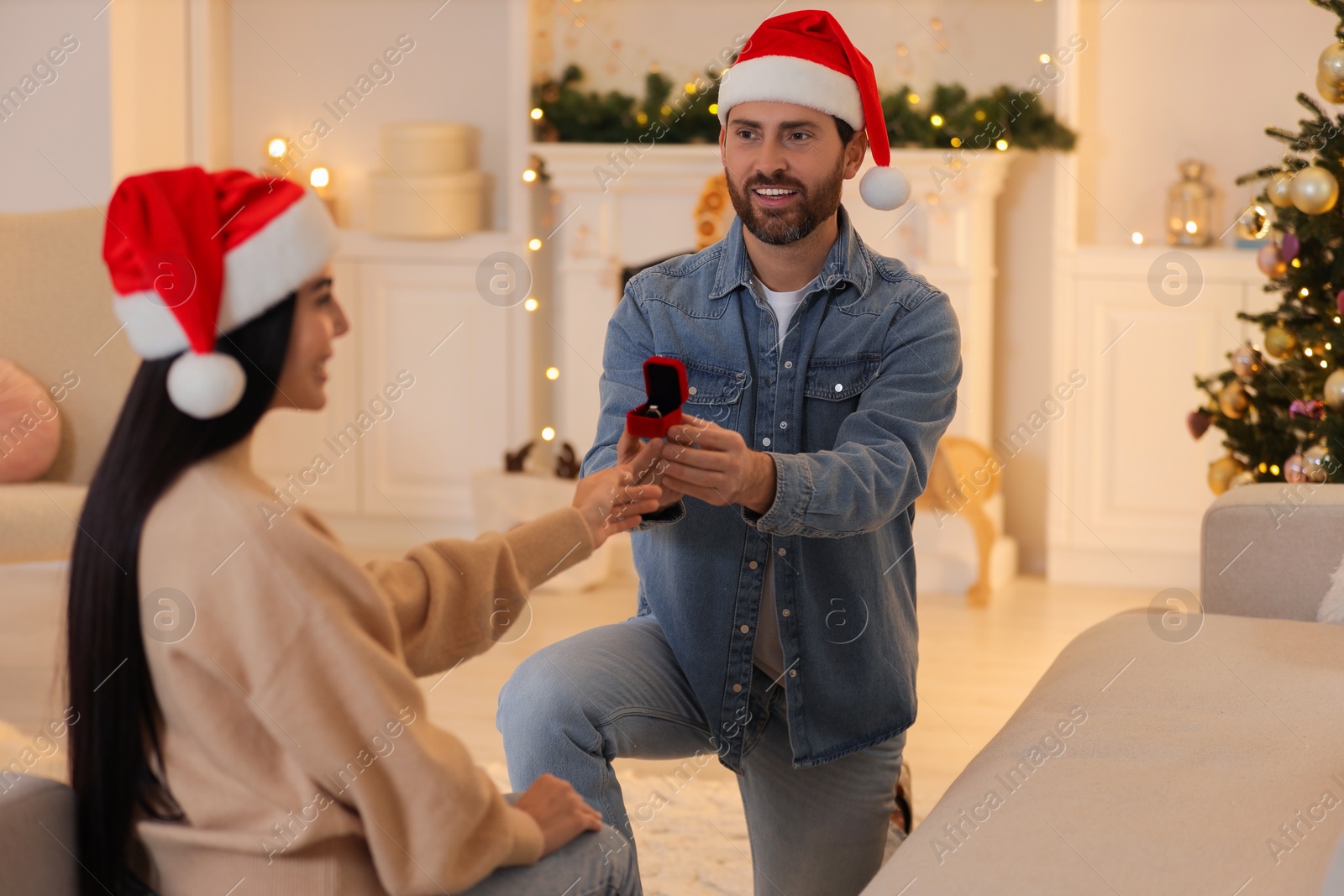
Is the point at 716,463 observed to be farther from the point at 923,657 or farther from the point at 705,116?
the point at 705,116

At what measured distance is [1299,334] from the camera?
2883 mm

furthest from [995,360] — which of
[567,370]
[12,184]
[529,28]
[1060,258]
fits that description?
[12,184]

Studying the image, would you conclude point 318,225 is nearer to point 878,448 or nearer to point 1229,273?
point 878,448

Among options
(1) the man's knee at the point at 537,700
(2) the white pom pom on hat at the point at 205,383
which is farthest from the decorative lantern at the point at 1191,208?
(2) the white pom pom on hat at the point at 205,383

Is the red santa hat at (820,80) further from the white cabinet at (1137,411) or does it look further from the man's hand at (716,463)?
the white cabinet at (1137,411)

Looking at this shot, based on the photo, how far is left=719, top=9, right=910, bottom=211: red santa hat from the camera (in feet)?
6.20

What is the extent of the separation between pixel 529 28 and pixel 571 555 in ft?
10.8

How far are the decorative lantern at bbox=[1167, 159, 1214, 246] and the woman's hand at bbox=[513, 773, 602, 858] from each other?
3.28 meters

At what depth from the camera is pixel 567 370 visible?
451 centimetres

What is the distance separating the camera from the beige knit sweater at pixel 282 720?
1073 mm

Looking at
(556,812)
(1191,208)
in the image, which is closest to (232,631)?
(556,812)

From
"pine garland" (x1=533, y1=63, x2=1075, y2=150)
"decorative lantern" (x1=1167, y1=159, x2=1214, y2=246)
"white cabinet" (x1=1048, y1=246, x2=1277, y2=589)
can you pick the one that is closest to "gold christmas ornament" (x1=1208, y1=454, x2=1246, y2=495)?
"white cabinet" (x1=1048, y1=246, x2=1277, y2=589)

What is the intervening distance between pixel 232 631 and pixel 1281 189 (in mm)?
2411

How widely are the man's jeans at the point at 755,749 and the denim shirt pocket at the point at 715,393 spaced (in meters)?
0.30
